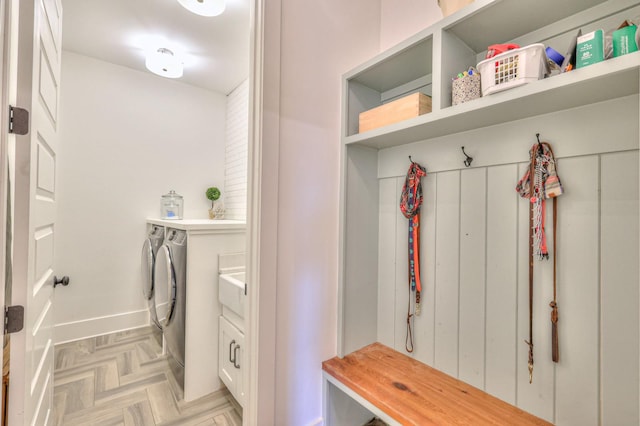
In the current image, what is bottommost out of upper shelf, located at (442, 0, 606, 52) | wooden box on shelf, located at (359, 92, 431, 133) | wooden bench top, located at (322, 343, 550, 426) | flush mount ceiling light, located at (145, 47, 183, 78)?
wooden bench top, located at (322, 343, 550, 426)

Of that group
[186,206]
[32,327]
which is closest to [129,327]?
[186,206]

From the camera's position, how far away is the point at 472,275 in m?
1.20

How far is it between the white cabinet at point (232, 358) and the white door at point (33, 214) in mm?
817

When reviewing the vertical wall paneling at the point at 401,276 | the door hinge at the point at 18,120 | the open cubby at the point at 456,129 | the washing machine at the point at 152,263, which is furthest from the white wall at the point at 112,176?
the vertical wall paneling at the point at 401,276

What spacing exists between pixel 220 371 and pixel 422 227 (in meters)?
1.61

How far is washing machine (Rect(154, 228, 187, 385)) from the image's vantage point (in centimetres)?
183

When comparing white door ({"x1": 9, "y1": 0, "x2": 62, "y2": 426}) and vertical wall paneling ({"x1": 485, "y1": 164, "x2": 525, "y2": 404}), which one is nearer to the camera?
white door ({"x1": 9, "y1": 0, "x2": 62, "y2": 426})

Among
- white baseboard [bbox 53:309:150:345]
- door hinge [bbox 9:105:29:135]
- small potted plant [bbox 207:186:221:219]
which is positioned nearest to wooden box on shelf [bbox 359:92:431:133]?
door hinge [bbox 9:105:29:135]

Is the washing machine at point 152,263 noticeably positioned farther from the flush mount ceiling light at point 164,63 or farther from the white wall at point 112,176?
the flush mount ceiling light at point 164,63

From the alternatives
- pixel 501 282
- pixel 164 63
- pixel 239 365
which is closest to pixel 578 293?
pixel 501 282

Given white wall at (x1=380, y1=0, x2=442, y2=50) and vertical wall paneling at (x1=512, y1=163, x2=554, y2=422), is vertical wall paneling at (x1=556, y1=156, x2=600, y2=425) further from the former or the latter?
white wall at (x1=380, y1=0, x2=442, y2=50)

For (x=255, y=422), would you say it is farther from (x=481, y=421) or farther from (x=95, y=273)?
(x=95, y=273)

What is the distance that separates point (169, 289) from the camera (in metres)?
1.89

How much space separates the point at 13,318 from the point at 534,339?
5.59 feet
